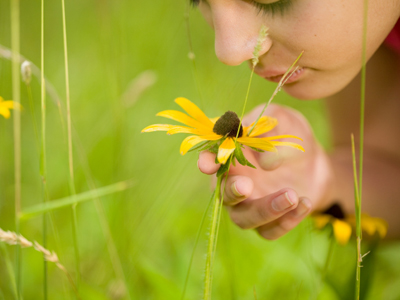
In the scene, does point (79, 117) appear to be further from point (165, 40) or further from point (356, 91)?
point (356, 91)

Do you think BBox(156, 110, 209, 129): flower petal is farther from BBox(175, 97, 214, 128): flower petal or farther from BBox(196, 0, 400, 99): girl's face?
BBox(196, 0, 400, 99): girl's face

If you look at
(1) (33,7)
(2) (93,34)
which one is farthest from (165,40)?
(1) (33,7)

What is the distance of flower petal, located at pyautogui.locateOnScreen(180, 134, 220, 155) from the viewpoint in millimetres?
425

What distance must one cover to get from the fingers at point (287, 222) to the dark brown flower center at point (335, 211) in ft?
1.08

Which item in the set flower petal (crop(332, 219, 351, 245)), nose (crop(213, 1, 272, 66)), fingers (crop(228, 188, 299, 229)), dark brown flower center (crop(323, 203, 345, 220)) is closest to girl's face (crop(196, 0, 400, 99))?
nose (crop(213, 1, 272, 66))

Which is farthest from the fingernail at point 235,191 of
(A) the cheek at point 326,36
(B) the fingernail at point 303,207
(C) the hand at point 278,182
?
(A) the cheek at point 326,36

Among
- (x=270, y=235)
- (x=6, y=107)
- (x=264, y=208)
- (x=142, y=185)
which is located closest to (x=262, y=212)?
(x=264, y=208)

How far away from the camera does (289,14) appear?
0.60 m

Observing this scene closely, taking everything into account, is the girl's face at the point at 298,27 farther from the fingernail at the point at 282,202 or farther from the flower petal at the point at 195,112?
the fingernail at the point at 282,202

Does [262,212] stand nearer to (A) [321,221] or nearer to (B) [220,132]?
(B) [220,132]

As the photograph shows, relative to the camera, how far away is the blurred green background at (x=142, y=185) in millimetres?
887

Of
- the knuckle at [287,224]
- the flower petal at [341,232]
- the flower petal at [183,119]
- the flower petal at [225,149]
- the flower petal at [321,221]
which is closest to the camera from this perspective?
the flower petal at [225,149]

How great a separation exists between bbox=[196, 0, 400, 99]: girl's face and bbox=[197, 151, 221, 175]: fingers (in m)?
0.20

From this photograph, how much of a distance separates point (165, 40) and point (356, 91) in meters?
0.95
